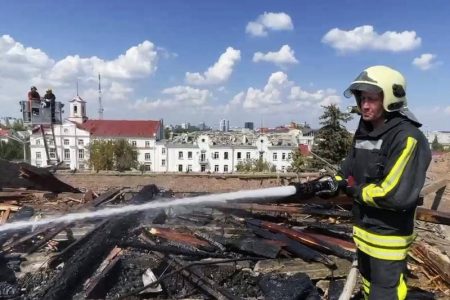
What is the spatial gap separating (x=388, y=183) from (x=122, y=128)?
84.5 meters

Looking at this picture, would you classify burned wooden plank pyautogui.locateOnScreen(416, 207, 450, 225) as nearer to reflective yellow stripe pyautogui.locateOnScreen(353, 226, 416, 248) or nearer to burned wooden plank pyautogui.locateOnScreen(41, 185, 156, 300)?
reflective yellow stripe pyautogui.locateOnScreen(353, 226, 416, 248)

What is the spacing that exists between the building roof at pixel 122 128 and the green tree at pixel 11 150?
17116mm

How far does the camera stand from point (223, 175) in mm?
14906

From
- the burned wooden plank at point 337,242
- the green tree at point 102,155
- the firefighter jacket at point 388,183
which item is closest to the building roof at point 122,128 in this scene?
the green tree at point 102,155

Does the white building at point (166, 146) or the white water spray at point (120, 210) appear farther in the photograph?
the white building at point (166, 146)

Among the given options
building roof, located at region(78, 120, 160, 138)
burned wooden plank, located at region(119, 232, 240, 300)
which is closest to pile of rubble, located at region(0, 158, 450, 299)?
burned wooden plank, located at region(119, 232, 240, 300)

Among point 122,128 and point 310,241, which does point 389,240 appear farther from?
point 122,128

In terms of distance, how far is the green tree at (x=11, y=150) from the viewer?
83500mm

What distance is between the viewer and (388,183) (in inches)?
100

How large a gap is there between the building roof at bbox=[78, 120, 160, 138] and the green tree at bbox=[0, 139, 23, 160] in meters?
17.1

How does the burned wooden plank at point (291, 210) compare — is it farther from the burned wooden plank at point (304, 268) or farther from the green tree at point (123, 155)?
the green tree at point (123, 155)

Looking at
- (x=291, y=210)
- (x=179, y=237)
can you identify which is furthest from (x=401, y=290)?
(x=291, y=210)

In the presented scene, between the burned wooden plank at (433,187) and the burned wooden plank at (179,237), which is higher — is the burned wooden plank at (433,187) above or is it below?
above

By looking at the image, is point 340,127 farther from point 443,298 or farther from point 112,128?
point 112,128
